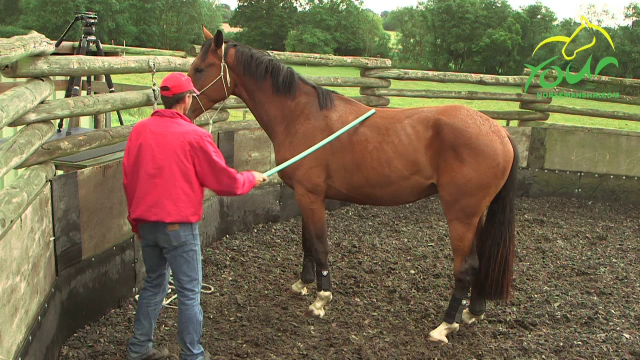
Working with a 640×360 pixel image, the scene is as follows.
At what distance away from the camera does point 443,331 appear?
11.7ft

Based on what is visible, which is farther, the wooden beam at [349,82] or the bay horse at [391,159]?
the wooden beam at [349,82]

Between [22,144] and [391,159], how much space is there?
2.34 metres

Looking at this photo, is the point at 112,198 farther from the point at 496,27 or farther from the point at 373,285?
the point at 496,27

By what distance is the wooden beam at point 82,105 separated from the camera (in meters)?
2.84

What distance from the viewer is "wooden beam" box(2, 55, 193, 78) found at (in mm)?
2800

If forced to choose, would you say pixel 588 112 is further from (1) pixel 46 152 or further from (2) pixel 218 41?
(1) pixel 46 152

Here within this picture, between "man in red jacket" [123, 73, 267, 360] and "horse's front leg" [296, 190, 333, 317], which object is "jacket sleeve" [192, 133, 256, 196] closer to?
"man in red jacket" [123, 73, 267, 360]

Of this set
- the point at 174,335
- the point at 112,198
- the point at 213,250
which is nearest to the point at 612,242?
the point at 213,250

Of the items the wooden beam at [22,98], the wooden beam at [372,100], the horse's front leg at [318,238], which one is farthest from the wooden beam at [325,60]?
the wooden beam at [22,98]

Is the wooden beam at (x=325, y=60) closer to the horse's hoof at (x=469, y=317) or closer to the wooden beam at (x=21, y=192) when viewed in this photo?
the wooden beam at (x=21, y=192)

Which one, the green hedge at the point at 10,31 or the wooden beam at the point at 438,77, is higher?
the green hedge at the point at 10,31

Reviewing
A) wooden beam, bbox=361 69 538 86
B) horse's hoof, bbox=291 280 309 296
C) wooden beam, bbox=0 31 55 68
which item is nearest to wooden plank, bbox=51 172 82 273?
wooden beam, bbox=0 31 55 68

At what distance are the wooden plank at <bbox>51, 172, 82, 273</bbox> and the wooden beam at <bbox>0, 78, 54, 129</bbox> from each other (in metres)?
0.55

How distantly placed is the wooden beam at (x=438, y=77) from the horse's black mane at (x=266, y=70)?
3327 millimetres
